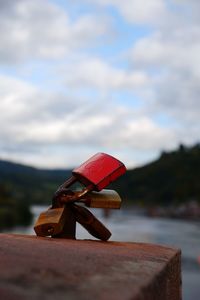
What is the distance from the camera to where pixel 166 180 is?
12106 centimetres

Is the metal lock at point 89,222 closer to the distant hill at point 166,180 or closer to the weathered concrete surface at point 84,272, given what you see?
the weathered concrete surface at point 84,272

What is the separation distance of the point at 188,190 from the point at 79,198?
4662 inches

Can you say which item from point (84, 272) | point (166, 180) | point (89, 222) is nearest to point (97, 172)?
point (89, 222)

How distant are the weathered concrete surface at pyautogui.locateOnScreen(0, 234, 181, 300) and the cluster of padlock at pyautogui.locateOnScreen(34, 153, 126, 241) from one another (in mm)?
343

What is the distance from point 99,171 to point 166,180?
120 m

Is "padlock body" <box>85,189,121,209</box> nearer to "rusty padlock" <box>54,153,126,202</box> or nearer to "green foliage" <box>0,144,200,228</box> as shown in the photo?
"rusty padlock" <box>54,153,126,202</box>

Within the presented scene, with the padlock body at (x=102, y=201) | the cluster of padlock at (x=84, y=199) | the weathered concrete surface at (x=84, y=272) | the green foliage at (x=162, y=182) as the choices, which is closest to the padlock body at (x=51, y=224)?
the cluster of padlock at (x=84, y=199)

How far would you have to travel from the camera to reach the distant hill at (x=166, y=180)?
118m

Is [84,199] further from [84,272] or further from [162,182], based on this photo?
[162,182]

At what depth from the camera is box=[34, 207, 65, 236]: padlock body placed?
83.6 inches

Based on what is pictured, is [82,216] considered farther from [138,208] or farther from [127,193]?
[138,208]

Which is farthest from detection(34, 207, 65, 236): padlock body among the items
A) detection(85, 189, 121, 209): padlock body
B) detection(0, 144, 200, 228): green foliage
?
detection(0, 144, 200, 228): green foliage

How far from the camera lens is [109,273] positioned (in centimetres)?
131

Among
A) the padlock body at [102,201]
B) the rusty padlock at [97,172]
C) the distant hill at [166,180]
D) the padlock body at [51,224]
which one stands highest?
the distant hill at [166,180]
